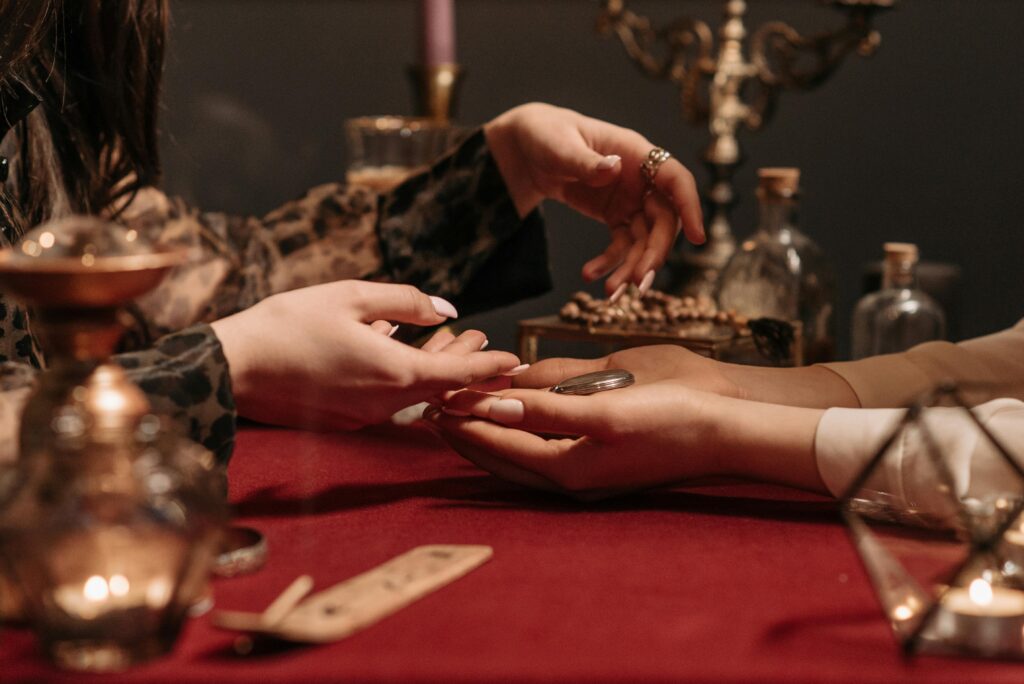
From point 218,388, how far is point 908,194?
1493 mm

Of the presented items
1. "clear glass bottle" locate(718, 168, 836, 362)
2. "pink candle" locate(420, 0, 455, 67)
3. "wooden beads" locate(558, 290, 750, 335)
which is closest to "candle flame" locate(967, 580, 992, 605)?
"wooden beads" locate(558, 290, 750, 335)

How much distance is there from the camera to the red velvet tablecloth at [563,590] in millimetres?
479

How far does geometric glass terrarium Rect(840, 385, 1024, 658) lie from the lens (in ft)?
1.67

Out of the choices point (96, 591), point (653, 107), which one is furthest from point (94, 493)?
point (653, 107)

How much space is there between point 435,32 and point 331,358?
81 cm

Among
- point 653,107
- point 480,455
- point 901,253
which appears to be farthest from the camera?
point 653,107

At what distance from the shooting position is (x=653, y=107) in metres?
1.98

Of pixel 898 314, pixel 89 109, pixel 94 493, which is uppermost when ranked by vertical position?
pixel 89 109

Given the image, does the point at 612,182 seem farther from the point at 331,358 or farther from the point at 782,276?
the point at 331,358

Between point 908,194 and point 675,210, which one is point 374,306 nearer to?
point 675,210

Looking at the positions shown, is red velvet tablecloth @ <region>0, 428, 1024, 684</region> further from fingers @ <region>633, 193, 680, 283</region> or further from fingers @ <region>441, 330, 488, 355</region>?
fingers @ <region>633, 193, 680, 283</region>

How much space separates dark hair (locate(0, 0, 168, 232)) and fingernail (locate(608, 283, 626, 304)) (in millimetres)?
549

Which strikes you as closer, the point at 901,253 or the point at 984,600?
the point at 984,600

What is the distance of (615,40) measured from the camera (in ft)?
6.51
